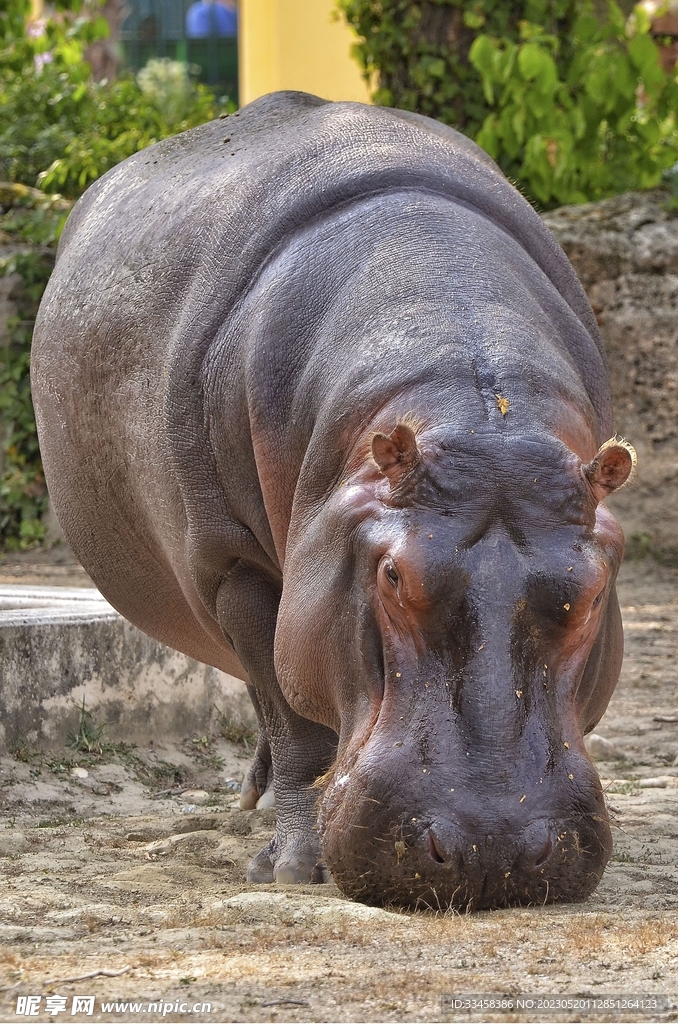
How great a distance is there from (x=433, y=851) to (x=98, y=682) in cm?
277

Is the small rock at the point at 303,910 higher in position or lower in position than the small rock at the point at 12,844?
higher

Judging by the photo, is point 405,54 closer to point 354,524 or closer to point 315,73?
point 315,73

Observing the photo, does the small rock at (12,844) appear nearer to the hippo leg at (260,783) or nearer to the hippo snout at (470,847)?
the hippo leg at (260,783)

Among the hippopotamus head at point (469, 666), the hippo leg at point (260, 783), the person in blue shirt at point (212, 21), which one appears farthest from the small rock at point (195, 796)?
the person in blue shirt at point (212, 21)

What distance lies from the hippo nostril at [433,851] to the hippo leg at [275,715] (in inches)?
42.5

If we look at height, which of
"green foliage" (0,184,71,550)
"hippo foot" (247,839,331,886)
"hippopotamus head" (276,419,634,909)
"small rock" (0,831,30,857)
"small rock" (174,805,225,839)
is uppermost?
"hippopotamus head" (276,419,634,909)

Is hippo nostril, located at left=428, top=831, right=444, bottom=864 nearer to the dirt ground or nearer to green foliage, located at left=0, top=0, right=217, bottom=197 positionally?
the dirt ground

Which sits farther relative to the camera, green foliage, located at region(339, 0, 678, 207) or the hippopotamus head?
green foliage, located at region(339, 0, 678, 207)

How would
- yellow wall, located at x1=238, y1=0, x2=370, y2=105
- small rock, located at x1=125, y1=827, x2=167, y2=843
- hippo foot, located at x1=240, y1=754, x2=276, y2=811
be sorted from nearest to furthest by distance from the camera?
small rock, located at x1=125, y1=827, x2=167, y2=843 < hippo foot, located at x1=240, y1=754, x2=276, y2=811 < yellow wall, located at x1=238, y1=0, x2=370, y2=105

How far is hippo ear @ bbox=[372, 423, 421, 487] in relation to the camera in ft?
9.41

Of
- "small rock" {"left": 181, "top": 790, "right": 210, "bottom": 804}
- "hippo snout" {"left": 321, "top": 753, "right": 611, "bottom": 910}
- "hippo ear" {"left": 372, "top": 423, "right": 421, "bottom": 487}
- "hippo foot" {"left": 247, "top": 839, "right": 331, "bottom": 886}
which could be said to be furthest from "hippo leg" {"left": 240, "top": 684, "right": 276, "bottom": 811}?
"hippo ear" {"left": 372, "top": 423, "right": 421, "bottom": 487}

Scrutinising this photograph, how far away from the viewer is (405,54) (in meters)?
9.43

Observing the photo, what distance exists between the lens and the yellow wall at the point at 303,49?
491 inches

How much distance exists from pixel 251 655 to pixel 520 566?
1272 millimetres
